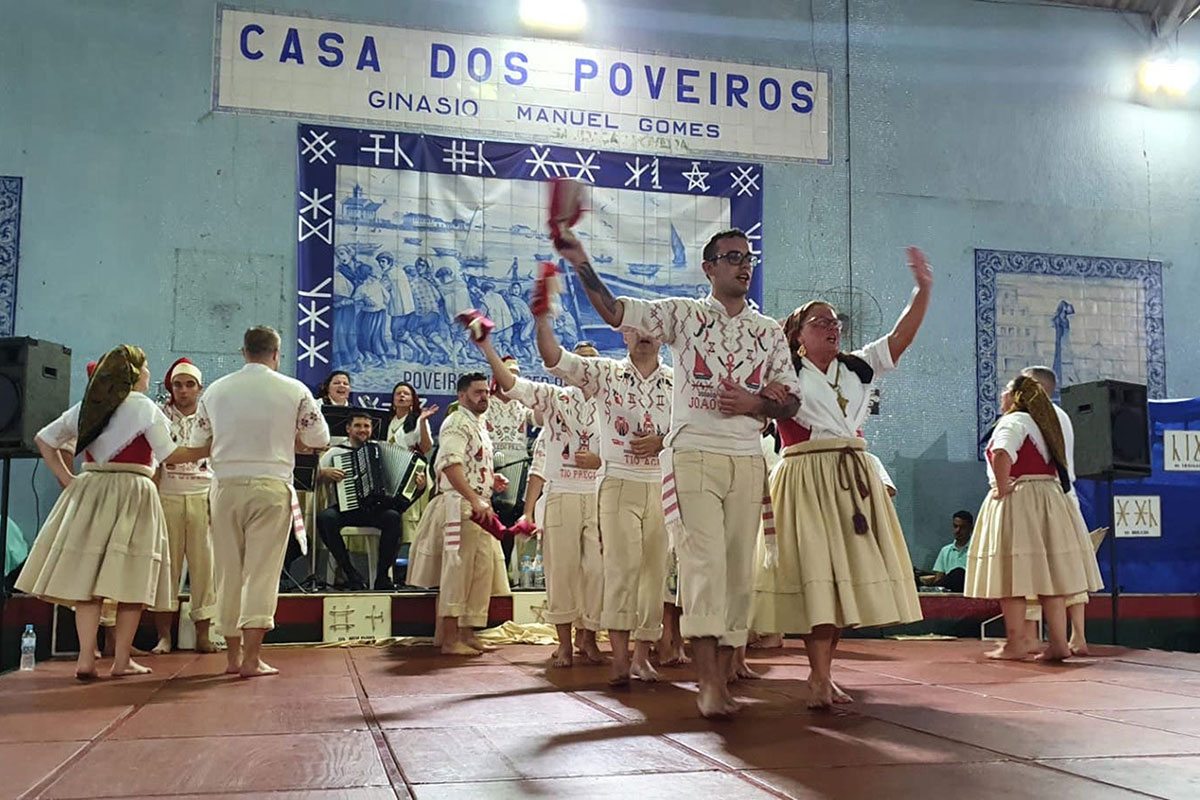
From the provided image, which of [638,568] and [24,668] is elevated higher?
[638,568]

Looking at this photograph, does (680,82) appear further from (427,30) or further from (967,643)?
(967,643)

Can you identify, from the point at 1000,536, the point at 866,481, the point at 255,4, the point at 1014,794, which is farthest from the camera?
the point at 255,4

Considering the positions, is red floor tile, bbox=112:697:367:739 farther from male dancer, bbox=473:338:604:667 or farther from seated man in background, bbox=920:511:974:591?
seated man in background, bbox=920:511:974:591

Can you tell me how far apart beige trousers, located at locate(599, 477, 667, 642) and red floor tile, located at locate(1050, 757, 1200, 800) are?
85.0 inches

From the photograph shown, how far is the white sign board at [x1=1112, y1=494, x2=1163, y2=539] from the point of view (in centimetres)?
945

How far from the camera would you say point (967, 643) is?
25.3ft

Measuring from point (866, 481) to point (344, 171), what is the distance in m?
7.06

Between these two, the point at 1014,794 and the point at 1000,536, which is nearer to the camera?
the point at 1014,794

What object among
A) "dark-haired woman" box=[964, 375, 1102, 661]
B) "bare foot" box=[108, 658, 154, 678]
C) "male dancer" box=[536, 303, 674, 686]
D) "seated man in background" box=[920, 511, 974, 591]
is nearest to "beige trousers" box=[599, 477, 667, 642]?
"male dancer" box=[536, 303, 674, 686]

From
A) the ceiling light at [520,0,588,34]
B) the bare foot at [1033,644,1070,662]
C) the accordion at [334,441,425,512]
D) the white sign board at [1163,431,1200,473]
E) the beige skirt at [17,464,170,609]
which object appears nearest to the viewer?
the beige skirt at [17,464,170,609]

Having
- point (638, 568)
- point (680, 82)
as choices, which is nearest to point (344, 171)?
point (680, 82)

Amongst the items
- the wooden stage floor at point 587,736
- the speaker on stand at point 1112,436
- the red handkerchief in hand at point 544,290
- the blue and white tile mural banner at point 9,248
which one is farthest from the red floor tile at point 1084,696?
the blue and white tile mural banner at point 9,248

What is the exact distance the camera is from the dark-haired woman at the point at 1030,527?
6145 millimetres

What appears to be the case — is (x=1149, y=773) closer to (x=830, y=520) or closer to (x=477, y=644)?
(x=830, y=520)
